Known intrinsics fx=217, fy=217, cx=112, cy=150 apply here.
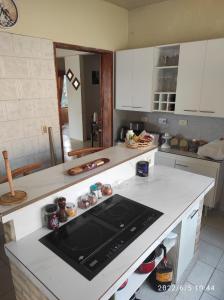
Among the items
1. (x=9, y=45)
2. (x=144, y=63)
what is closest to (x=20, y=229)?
(x=9, y=45)

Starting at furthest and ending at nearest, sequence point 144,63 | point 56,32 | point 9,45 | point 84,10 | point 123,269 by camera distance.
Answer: point 144,63
point 84,10
point 56,32
point 9,45
point 123,269

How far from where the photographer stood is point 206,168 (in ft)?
8.54

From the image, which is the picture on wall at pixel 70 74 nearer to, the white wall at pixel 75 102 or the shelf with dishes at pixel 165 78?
the white wall at pixel 75 102

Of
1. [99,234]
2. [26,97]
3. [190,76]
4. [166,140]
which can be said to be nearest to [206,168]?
[166,140]

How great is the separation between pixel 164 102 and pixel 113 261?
7.73 ft

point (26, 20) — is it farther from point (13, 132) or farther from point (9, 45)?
point (13, 132)

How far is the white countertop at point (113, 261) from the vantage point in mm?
872

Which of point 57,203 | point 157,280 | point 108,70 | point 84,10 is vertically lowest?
point 157,280

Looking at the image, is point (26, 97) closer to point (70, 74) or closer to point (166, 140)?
point (166, 140)

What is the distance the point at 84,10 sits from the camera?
2.63m

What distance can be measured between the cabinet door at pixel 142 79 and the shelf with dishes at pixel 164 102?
0.37ft

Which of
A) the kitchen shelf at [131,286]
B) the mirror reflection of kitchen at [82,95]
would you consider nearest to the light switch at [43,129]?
the kitchen shelf at [131,286]

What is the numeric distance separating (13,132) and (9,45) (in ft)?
2.69

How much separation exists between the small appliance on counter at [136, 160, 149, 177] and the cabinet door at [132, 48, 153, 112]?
4.40ft
